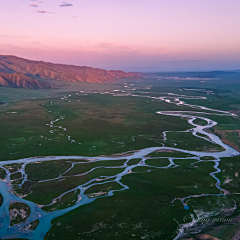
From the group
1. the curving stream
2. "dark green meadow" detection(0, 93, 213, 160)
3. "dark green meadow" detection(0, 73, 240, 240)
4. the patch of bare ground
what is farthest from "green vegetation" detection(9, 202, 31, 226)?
the patch of bare ground

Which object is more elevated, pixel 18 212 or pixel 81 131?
pixel 81 131

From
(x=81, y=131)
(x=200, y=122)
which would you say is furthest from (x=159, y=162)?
(x=200, y=122)

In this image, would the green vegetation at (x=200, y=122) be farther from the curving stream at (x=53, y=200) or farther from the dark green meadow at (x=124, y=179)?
the curving stream at (x=53, y=200)

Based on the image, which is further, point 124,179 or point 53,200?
point 124,179

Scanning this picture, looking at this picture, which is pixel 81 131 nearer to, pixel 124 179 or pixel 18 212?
pixel 124 179

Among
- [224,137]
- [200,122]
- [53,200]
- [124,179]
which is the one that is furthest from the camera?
[200,122]

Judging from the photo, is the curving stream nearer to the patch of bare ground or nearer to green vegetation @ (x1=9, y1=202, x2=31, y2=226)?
green vegetation @ (x1=9, y1=202, x2=31, y2=226)

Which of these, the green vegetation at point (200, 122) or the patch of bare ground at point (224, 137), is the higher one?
the green vegetation at point (200, 122)

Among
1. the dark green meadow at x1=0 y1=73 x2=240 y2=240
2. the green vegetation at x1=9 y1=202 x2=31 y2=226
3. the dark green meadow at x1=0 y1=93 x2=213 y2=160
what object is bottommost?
the green vegetation at x1=9 y1=202 x2=31 y2=226

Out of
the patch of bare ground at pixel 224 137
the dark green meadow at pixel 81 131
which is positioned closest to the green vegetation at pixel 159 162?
the dark green meadow at pixel 81 131

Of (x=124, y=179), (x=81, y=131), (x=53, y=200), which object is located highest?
(x=81, y=131)

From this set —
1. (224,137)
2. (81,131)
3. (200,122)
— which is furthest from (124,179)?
(200,122)

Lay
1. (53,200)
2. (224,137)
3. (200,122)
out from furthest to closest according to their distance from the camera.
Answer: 1. (200,122)
2. (224,137)
3. (53,200)
